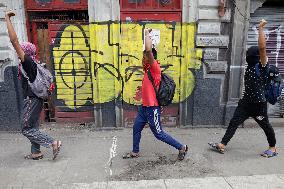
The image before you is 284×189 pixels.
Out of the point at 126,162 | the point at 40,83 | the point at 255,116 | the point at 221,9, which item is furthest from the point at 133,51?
the point at 255,116

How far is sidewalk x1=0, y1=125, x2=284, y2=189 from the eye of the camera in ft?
13.4

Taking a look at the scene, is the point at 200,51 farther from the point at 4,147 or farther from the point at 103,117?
the point at 4,147

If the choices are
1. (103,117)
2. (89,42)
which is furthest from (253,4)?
(103,117)

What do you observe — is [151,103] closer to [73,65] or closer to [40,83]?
[40,83]

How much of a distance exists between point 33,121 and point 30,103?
29 cm

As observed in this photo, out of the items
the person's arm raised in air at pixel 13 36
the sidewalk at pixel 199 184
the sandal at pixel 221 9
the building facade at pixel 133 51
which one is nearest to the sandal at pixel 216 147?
the sidewalk at pixel 199 184

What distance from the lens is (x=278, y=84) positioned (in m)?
4.39

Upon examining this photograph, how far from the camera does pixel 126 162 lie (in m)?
4.57

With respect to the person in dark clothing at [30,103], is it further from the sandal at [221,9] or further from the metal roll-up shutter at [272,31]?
the metal roll-up shutter at [272,31]

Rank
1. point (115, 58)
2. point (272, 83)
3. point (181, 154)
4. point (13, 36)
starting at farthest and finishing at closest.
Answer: point (115, 58)
point (181, 154)
point (272, 83)
point (13, 36)

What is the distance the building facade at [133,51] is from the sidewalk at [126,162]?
1.97ft

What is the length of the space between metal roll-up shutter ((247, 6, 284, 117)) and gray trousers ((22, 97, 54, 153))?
424cm

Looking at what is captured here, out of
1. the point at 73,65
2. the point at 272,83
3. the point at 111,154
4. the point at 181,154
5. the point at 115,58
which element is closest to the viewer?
the point at 272,83

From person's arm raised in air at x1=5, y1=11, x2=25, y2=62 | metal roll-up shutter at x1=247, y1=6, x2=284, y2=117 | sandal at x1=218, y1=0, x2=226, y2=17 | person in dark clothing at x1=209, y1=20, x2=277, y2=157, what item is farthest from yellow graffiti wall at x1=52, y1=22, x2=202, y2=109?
person's arm raised in air at x1=5, y1=11, x2=25, y2=62
